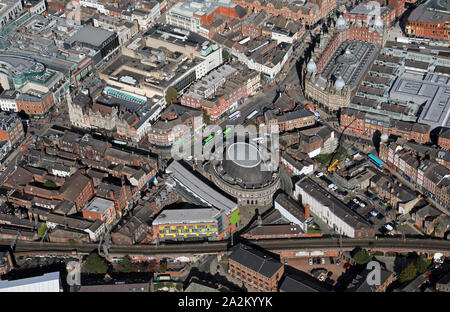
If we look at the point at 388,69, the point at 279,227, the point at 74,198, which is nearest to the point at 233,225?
the point at 279,227

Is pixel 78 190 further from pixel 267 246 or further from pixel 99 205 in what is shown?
pixel 267 246

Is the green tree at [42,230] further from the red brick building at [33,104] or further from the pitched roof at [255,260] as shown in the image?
the pitched roof at [255,260]

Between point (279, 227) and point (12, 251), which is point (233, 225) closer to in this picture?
point (279, 227)

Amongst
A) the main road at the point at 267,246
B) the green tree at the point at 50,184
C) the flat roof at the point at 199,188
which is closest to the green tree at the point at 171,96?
the flat roof at the point at 199,188

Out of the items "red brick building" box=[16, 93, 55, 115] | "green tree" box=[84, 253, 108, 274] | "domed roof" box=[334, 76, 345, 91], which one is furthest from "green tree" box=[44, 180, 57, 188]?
"domed roof" box=[334, 76, 345, 91]

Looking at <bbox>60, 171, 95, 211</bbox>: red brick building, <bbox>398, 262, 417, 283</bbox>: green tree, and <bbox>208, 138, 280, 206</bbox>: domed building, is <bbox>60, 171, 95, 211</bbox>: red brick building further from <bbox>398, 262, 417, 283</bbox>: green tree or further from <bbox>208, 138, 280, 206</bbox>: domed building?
<bbox>398, 262, 417, 283</bbox>: green tree
